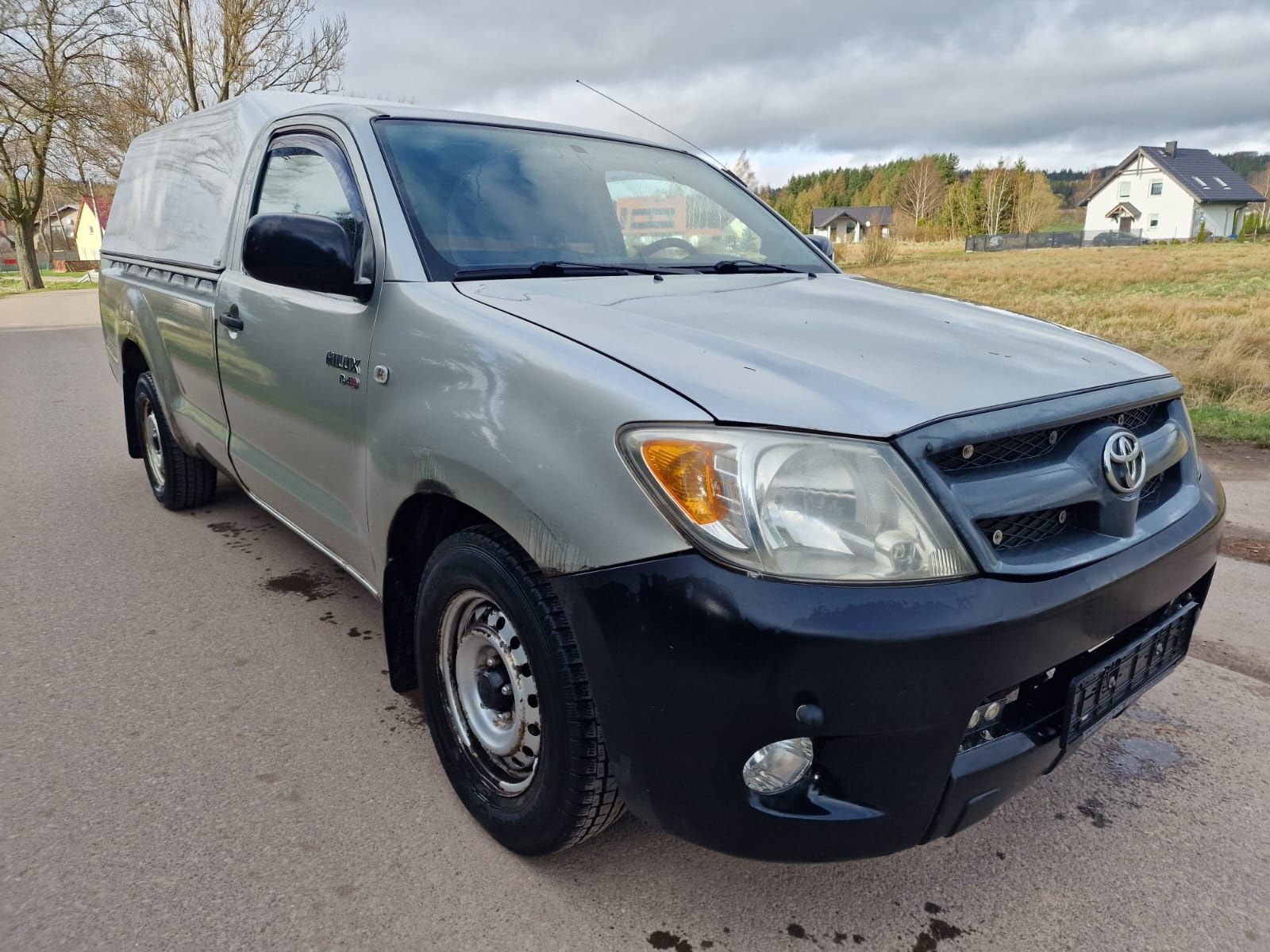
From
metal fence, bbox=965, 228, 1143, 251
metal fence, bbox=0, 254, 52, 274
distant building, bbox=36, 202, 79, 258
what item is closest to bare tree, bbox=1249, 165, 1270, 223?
metal fence, bbox=965, 228, 1143, 251

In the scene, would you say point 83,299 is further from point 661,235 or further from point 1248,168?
point 1248,168

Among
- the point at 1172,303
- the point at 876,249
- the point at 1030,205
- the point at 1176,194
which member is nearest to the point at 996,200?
the point at 1030,205

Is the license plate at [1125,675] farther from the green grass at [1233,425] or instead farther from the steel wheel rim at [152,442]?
the green grass at [1233,425]

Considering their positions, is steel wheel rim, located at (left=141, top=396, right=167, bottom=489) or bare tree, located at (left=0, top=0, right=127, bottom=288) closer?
steel wheel rim, located at (left=141, top=396, right=167, bottom=489)

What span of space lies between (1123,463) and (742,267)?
154 centimetres

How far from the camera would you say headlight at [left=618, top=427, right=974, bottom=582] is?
1.60 metres

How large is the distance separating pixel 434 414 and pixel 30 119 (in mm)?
34598

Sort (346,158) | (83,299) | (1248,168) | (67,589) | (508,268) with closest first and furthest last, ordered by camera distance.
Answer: (508,268) < (346,158) < (67,589) < (83,299) < (1248,168)

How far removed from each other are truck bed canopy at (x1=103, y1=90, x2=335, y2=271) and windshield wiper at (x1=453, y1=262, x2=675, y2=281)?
1.40 metres

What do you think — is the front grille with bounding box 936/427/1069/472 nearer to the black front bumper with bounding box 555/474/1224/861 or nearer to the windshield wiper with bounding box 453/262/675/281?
the black front bumper with bounding box 555/474/1224/861

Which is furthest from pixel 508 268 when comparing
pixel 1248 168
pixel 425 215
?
pixel 1248 168

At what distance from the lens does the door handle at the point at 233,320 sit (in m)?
3.26

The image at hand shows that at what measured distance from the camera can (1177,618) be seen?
2.13 m

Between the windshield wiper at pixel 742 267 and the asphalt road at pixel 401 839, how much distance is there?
5.75 feet
